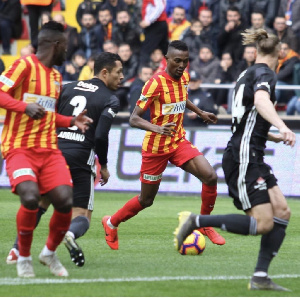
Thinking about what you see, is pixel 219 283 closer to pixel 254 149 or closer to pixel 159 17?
pixel 254 149

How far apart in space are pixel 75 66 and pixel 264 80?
12327 mm

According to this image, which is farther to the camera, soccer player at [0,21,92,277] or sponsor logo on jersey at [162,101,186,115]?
sponsor logo on jersey at [162,101,186,115]

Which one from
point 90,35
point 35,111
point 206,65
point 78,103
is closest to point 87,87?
point 78,103

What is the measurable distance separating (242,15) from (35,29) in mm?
4798

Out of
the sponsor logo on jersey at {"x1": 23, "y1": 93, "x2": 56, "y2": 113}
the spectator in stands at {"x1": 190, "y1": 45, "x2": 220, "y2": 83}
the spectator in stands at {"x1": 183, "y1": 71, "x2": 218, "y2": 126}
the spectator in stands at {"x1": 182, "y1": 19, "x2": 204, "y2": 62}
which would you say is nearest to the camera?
the sponsor logo on jersey at {"x1": 23, "y1": 93, "x2": 56, "y2": 113}

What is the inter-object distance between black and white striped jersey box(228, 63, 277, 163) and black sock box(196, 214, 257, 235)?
48 centimetres

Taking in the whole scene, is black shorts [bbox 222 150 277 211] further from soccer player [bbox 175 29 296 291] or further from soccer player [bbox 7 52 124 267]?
soccer player [bbox 7 52 124 267]

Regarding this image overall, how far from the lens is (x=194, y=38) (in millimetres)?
18562

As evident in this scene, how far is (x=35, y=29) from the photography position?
65.5 feet

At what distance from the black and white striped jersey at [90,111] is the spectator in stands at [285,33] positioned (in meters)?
9.24

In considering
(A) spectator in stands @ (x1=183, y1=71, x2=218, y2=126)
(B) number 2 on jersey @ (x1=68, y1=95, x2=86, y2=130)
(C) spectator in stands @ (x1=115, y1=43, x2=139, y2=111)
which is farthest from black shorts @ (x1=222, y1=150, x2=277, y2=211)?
(C) spectator in stands @ (x1=115, y1=43, x2=139, y2=111)

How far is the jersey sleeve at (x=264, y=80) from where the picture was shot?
6.96 m

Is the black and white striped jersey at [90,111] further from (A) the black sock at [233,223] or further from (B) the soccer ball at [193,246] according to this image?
(A) the black sock at [233,223]

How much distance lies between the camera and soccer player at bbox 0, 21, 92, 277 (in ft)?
23.5
